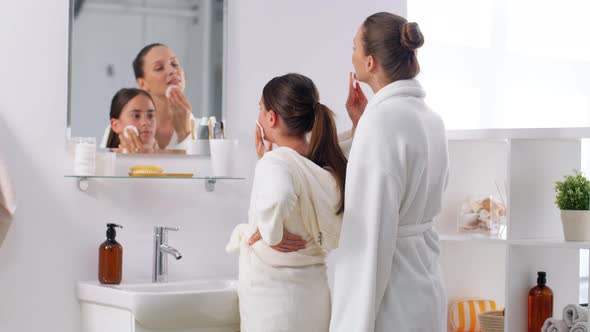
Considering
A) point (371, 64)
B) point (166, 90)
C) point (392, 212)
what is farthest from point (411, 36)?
point (166, 90)

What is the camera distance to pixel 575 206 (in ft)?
8.90

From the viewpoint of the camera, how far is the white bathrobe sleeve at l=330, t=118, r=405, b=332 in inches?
84.1

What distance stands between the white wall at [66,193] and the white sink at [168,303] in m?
0.13

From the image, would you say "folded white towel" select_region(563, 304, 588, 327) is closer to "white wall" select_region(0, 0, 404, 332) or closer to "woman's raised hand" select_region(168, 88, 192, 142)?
"white wall" select_region(0, 0, 404, 332)

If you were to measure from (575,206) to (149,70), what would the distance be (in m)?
1.45

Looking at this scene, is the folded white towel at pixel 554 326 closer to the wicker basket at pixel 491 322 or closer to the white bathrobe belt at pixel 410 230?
the wicker basket at pixel 491 322

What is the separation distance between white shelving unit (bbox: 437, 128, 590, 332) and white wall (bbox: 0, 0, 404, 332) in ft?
2.47

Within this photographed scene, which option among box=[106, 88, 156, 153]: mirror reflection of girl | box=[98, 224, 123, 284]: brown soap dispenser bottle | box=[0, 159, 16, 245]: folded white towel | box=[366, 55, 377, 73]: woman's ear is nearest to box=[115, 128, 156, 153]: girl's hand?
box=[106, 88, 156, 153]: mirror reflection of girl

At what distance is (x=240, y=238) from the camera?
2.72 meters

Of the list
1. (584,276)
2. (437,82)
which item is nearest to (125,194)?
(437,82)

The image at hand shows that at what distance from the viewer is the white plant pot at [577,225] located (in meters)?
2.69

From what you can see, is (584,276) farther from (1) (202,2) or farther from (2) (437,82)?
(1) (202,2)

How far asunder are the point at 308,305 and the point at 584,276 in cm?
215

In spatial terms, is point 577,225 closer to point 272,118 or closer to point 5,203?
point 272,118
